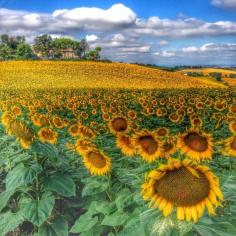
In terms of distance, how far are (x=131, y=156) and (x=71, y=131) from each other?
135 cm

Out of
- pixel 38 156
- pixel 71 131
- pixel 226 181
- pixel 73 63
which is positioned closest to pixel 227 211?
pixel 226 181

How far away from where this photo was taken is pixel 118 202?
3.14 meters

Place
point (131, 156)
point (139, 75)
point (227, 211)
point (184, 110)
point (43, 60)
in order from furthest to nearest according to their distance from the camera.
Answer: point (43, 60)
point (139, 75)
point (184, 110)
point (131, 156)
point (227, 211)

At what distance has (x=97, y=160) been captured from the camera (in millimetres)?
3432

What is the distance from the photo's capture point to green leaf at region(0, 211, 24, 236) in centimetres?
381

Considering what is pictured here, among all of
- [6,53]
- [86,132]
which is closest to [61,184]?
[86,132]

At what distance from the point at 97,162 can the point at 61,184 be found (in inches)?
16.7

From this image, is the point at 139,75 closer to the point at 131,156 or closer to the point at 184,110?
the point at 184,110


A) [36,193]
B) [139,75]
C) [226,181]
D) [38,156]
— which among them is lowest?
[139,75]

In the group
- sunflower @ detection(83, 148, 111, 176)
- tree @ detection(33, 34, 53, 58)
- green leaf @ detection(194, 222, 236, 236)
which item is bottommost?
tree @ detection(33, 34, 53, 58)

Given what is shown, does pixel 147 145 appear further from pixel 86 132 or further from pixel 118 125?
pixel 86 132

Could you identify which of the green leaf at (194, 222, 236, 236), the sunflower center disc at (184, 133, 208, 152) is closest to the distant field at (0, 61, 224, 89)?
the sunflower center disc at (184, 133, 208, 152)

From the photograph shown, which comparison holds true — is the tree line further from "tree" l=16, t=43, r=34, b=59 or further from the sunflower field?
the sunflower field

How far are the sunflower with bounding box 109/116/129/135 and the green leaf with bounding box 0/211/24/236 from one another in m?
1.13
